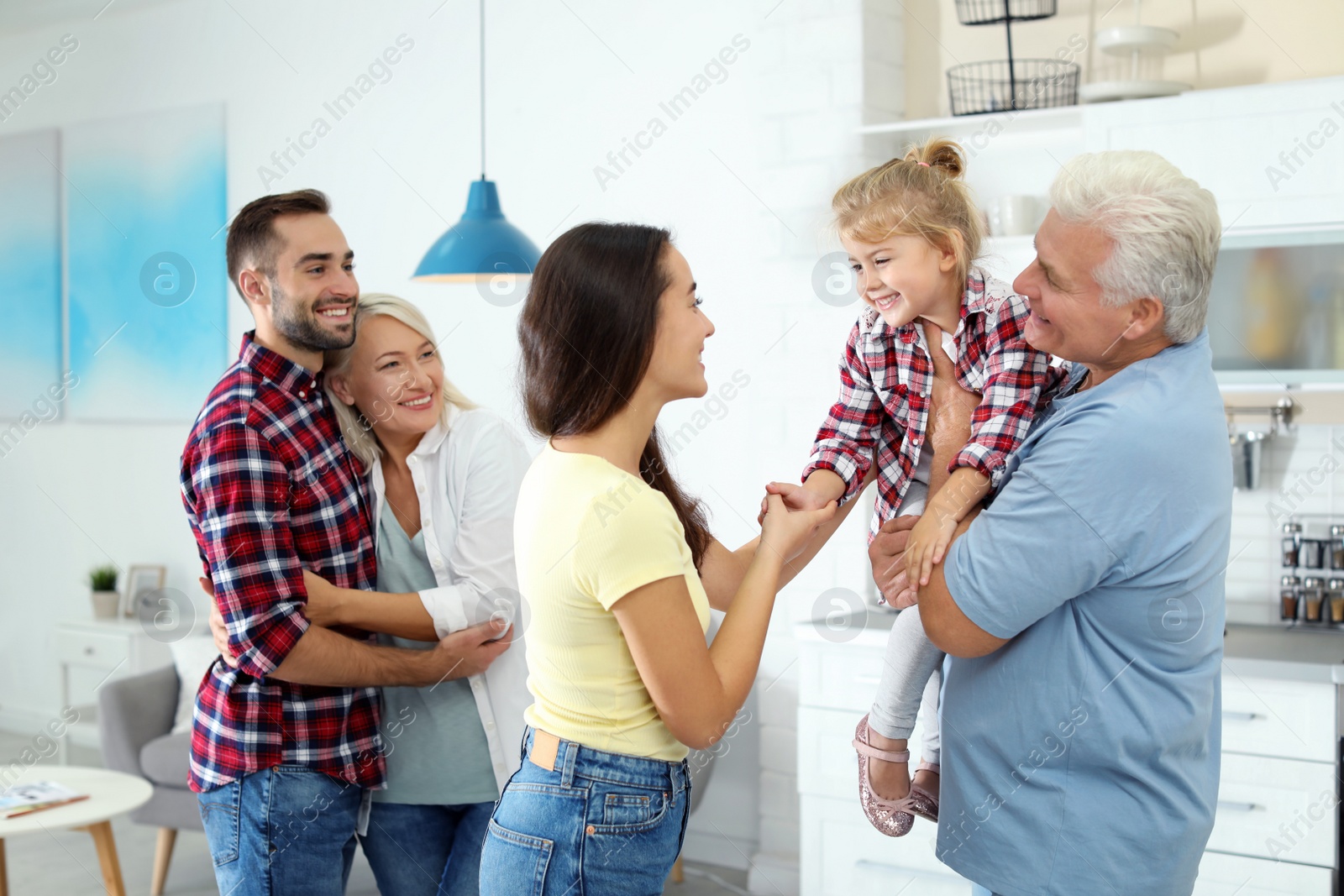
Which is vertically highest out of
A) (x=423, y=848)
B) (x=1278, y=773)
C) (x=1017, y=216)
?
(x=1017, y=216)

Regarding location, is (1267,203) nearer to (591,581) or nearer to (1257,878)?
(1257,878)

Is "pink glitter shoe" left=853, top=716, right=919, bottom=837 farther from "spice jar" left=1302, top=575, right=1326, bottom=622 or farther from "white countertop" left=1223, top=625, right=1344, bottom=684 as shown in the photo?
"spice jar" left=1302, top=575, right=1326, bottom=622

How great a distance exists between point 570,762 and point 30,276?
5.23 meters

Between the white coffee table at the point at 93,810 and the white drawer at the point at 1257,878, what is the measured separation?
2797mm

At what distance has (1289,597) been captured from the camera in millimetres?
3125

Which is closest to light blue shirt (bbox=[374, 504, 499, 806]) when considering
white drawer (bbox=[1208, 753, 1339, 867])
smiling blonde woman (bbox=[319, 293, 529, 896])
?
smiling blonde woman (bbox=[319, 293, 529, 896])

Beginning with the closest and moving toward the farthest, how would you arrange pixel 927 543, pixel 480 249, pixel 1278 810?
pixel 927 543
pixel 1278 810
pixel 480 249

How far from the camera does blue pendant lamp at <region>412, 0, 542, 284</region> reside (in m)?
2.97

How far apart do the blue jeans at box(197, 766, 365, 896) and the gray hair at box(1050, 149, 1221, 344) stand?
136 centimetres

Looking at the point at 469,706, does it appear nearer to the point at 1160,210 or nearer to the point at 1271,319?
→ the point at 1160,210

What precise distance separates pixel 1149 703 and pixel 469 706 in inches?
42.1

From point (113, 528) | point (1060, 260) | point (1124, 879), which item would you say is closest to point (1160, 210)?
point (1060, 260)

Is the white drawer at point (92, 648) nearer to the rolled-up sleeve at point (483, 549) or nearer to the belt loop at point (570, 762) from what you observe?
the rolled-up sleeve at point (483, 549)

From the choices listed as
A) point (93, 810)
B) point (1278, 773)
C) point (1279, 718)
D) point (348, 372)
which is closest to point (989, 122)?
point (1279, 718)
